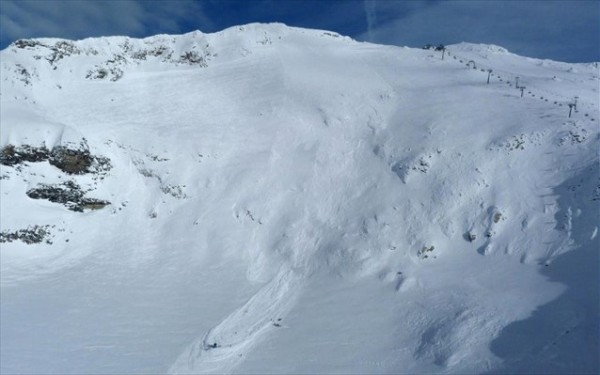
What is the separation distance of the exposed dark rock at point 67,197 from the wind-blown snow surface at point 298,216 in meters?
0.53

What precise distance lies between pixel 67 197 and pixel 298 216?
1518 centimetres

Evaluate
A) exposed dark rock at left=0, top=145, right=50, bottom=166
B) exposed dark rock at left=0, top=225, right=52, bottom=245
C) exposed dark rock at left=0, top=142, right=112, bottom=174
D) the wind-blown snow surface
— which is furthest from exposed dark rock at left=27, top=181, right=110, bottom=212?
exposed dark rock at left=0, top=225, right=52, bottom=245

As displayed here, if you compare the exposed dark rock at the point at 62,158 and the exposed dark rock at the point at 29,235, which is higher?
the exposed dark rock at the point at 62,158

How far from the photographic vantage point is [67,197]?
3259 centimetres

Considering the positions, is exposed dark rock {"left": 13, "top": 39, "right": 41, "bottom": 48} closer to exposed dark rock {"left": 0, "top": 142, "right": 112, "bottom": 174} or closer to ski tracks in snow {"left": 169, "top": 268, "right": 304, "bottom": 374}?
exposed dark rock {"left": 0, "top": 142, "right": 112, "bottom": 174}

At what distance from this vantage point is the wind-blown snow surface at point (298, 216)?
21.6 meters

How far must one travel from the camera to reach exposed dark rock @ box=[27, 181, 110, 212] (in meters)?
32.5

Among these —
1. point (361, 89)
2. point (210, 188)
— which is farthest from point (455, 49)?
point (210, 188)

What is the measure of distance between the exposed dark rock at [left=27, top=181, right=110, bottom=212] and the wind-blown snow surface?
1.74 ft

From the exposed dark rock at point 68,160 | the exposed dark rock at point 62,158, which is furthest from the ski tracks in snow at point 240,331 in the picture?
the exposed dark rock at point 68,160

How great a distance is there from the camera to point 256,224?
31.0 m

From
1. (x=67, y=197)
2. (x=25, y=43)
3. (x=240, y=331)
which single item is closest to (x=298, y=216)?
(x=240, y=331)

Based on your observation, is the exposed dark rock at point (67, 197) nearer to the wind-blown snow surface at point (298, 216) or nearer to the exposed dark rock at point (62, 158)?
the wind-blown snow surface at point (298, 216)

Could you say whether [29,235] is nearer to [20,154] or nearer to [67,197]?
[67,197]
